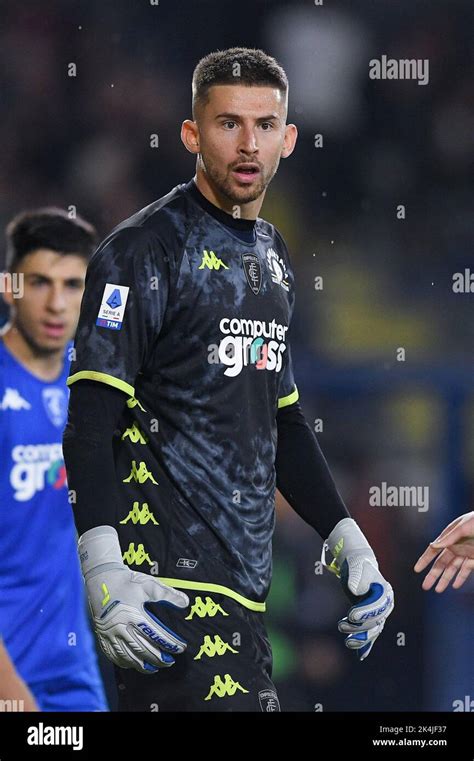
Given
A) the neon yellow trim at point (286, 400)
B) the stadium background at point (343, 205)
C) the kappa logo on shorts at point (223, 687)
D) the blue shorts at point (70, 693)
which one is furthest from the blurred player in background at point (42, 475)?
the kappa logo on shorts at point (223, 687)

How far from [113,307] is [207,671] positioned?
79 cm

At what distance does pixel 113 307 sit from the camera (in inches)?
90.4

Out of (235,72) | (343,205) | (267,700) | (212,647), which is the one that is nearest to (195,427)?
(212,647)

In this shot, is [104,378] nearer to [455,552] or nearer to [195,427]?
[195,427]

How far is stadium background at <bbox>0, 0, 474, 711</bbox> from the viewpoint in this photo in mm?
4105

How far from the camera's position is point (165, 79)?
4398 mm

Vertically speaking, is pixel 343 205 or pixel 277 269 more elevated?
pixel 343 205

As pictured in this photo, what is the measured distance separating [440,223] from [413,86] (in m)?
0.58

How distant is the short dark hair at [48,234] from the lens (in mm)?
4031

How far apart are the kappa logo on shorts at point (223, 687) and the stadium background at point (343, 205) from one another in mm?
1768

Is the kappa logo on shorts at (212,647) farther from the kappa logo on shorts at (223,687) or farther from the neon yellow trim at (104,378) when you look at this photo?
the neon yellow trim at (104,378)

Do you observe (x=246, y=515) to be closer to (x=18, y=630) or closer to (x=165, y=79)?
(x=18, y=630)

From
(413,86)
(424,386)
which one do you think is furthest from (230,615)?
(413,86)

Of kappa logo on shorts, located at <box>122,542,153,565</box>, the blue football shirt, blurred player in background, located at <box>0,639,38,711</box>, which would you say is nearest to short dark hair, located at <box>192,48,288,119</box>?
kappa logo on shorts, located at <box>122,542,153,565</box>
